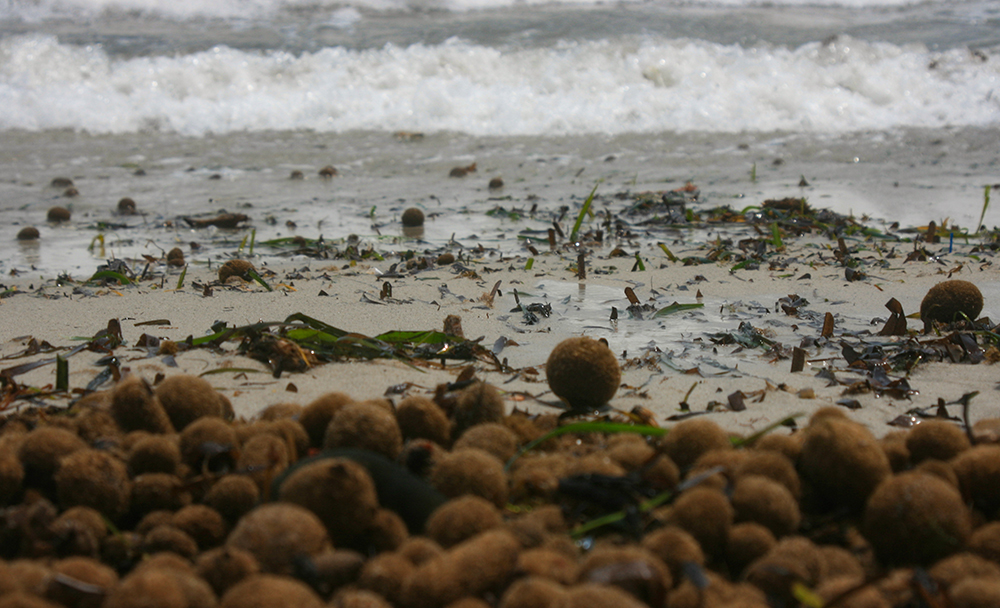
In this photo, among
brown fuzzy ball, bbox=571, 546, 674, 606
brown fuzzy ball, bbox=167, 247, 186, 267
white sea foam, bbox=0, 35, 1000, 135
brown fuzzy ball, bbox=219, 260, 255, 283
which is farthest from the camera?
white sea foam, bbox=0, 35, 1000, 135

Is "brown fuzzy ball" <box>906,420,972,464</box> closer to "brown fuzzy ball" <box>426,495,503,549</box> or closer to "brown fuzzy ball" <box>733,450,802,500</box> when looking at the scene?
"brown fuzzy ball" <box>733,450,802,500</box>

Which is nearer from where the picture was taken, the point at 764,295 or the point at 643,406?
the point at 643,406

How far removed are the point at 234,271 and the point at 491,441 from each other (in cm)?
256

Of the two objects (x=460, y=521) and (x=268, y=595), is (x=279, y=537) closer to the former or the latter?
(x=268, y=595)

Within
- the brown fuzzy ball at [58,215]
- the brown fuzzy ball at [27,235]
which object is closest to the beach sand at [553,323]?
the brown fuzzy ball at [27,235]

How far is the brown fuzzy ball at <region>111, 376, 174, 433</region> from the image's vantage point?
176 cm

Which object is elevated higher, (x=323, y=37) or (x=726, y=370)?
(x=323, y=37)

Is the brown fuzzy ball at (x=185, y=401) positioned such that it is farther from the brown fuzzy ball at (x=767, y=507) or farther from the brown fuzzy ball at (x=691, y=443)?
the brown fuzzy ball at (x=767, y=507)

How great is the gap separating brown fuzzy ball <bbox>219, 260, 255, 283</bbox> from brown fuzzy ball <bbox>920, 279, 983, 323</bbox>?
3063mm

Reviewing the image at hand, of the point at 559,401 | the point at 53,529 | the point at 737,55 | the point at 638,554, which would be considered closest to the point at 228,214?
the point at 559,401

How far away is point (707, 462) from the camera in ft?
5.15

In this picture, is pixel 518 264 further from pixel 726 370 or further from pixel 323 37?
pixel 323 37

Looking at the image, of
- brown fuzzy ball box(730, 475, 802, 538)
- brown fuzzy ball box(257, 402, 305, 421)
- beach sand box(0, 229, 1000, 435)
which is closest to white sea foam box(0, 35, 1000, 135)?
beach sand box(0, 229, 1000, 435)

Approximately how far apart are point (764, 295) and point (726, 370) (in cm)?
106
